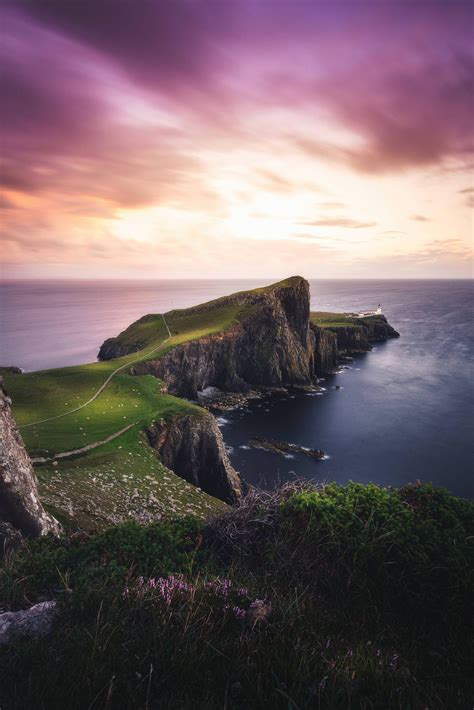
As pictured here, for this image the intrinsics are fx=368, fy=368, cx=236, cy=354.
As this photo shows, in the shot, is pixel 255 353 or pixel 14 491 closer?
pixel 14 491

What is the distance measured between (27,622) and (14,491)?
6544 mm

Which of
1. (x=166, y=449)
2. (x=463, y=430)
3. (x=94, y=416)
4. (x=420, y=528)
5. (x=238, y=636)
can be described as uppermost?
(x=238, y=636)

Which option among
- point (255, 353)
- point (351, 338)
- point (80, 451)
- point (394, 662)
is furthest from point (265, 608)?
point (351, 338)

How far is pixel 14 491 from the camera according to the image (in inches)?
Result: 409

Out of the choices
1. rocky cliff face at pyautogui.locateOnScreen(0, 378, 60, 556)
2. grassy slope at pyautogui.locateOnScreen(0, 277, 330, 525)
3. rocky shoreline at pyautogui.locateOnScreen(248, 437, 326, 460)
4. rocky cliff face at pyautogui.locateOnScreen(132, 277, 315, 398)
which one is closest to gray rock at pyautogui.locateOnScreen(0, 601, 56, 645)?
rocky cliff face at pyautogui.locateOnScreen(0, 378, 60, 556)

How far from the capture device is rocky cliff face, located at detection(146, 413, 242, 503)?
3288 cm

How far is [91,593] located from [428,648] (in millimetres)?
4977

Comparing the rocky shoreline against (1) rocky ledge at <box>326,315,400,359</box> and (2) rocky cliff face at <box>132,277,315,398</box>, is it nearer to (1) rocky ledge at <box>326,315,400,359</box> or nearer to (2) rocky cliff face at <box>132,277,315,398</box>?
(2) rocky cliff face at <box>132,277,315,398</box>

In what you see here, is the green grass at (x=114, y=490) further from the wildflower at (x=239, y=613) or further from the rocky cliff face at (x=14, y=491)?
the wildflower at (x=239, y=613)

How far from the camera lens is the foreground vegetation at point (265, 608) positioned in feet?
12.4

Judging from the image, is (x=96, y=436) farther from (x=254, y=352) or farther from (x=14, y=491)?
(x=254, y=352)

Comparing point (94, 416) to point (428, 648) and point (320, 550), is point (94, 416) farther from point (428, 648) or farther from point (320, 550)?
point (428, 648)

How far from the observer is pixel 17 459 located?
10.9 meters

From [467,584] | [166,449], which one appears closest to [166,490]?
[166,449]
